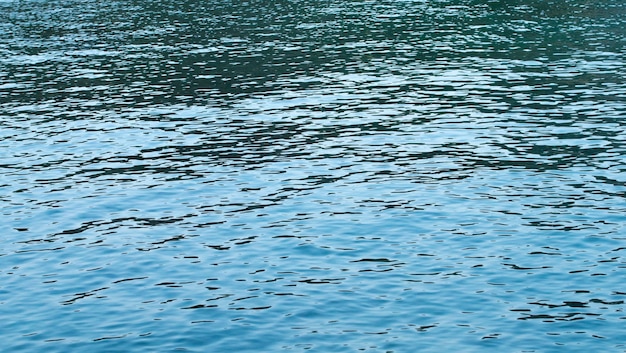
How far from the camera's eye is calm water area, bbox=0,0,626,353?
24.4 meters

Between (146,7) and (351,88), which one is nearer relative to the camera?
(351,88)

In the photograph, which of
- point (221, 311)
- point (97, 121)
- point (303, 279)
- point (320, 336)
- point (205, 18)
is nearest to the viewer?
point (320, 336)

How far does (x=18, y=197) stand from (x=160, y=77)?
93.3 ft

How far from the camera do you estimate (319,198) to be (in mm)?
35625

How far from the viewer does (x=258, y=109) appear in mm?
53156

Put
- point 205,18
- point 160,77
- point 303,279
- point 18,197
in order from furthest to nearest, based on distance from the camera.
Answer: point 205,18 < point 160,77 < point 18,197 < point 303,279

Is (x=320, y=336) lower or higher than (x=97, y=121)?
higher

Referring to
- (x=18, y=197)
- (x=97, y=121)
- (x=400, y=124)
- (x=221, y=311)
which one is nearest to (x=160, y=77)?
(x=97, y=121)

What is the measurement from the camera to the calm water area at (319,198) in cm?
2438

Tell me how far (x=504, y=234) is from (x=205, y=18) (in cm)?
7108

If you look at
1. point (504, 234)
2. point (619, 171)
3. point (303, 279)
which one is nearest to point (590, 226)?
point (504, 234)

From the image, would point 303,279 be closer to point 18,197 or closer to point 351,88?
point 18,197

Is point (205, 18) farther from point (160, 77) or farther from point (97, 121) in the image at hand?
point (97, 121)

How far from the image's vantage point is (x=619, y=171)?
37.8 m
